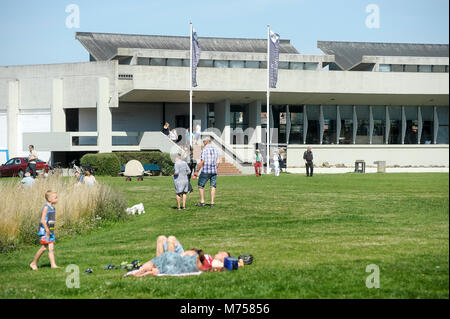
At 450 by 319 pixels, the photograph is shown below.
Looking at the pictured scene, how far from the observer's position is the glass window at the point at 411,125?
51.2 metres

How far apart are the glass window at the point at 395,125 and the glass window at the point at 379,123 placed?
585 millimetres

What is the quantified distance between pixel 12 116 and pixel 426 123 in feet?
118

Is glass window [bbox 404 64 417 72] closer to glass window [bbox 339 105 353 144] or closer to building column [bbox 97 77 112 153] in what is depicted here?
glass window [bbox 339 105 353 144]

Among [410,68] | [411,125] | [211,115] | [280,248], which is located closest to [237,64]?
[211,115]

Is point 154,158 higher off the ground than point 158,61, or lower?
lower

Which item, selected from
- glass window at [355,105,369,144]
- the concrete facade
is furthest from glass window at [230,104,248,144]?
glass window at [355,105,369,144]

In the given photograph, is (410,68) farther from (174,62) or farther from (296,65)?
(174,62)

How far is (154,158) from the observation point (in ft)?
129

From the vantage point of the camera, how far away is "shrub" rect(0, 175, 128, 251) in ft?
45.4

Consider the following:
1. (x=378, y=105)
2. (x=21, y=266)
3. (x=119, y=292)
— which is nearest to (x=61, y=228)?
(x=21, y=266)

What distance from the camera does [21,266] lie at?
1112 cm

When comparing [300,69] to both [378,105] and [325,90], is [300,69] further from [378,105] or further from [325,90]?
[378,105]
